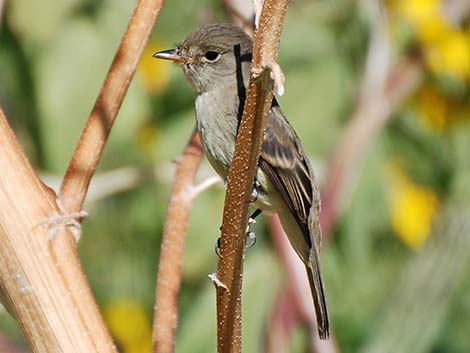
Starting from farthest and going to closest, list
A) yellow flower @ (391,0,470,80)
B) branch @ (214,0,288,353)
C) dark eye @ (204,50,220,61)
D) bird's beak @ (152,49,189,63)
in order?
yellow flower @ (391,0,470,80), dark eye @ (204,50,220,61), bird's beak @ (152,49,189,63), branch @ (214,0,288,353)

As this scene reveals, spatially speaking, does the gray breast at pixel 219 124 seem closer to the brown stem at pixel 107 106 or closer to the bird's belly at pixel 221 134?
the bird's belly at pixel 221 134

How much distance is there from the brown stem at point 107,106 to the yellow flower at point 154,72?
51.9 inches

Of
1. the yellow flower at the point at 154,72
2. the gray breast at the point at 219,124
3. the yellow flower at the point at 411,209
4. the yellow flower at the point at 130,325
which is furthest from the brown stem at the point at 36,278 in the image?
the yellow flower at the point at 411,209

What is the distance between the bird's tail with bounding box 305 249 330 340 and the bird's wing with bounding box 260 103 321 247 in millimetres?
37

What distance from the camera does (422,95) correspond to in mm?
2902

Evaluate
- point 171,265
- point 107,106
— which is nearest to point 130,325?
point 171,265

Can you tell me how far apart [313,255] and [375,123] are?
770 millimetres

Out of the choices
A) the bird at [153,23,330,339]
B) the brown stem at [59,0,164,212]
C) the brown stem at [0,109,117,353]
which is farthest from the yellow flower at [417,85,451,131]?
the brown stem at [0,109,117,353]

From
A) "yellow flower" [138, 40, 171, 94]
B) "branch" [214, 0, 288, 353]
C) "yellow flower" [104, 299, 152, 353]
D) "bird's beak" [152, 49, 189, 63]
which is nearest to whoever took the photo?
"branch" [214, 0, 288, 353]

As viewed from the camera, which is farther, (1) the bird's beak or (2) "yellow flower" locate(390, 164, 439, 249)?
(2) "yellow flower" locate(390, 164, 439, 249)

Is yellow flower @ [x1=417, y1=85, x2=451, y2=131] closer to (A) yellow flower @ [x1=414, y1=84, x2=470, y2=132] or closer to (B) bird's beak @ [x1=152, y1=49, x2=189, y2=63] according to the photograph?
(A) yellow flower @ [x1=414, y1=84, x2=470, y2=132]

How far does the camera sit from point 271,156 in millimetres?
1860

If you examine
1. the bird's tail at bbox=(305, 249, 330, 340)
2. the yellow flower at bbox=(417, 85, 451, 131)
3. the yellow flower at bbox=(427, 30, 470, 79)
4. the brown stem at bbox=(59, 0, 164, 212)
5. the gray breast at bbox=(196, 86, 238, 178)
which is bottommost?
the bird's tail at bbox=(305, 249, 330, 340)

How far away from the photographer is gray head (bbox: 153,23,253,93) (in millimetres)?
2020
